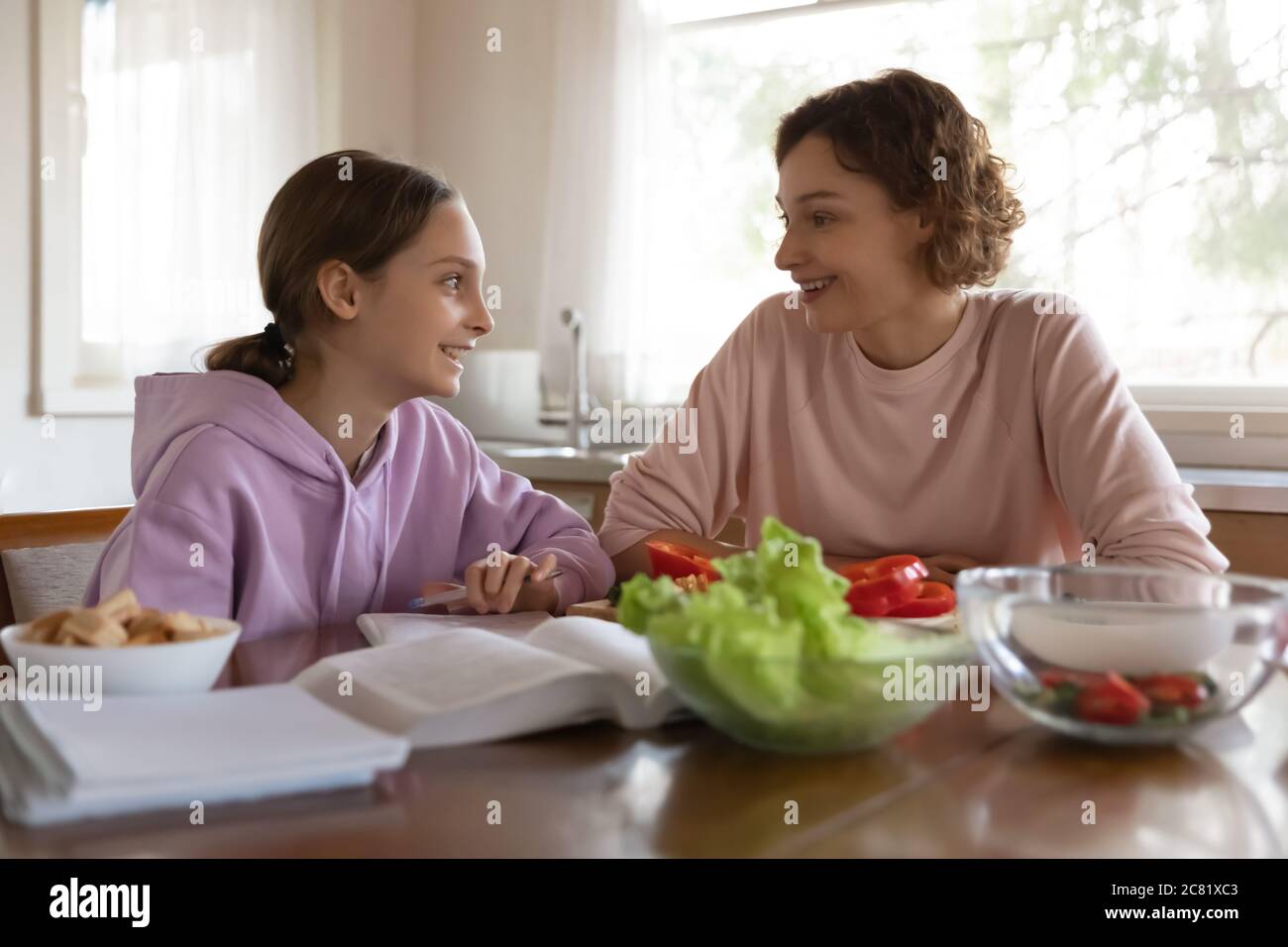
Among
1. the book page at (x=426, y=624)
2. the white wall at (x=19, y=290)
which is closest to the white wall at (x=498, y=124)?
the white wall at (x=19, y=290)

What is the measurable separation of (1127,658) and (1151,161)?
8.54 feet

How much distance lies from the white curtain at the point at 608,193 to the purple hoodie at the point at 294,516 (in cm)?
204

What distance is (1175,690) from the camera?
80cm

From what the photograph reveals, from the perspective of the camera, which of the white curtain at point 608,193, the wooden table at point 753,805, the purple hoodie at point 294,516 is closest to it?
the wooden table at point 753,805

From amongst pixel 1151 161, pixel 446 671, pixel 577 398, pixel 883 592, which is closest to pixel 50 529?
pixel 446 671

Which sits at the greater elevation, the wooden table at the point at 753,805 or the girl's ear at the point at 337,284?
the girl's ear at the point at 337,284

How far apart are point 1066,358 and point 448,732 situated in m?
1.14

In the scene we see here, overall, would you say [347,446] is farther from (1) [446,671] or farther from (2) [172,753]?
(2) [172,753]

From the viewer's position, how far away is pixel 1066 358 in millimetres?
1657

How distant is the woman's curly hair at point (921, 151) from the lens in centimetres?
174

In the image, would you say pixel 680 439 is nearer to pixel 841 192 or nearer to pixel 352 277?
pixel 841 192

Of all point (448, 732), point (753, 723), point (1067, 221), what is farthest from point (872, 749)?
point (1067, 221)

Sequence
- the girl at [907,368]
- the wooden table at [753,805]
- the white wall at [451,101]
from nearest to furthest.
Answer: the wooden table at [753,805] < the girl at [907,368] < the white wall at [451,101]

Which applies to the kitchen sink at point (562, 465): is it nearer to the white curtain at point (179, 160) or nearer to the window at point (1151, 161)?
the white curtain at point (179, 160)
